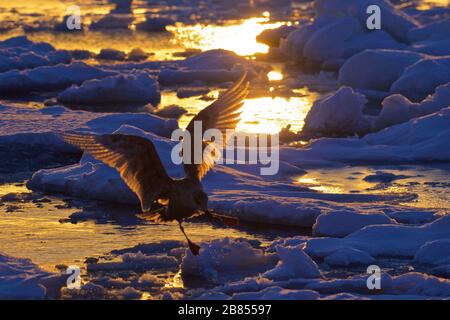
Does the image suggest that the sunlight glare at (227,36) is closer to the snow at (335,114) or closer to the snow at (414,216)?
the snow at (335,114)

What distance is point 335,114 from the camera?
14.9m

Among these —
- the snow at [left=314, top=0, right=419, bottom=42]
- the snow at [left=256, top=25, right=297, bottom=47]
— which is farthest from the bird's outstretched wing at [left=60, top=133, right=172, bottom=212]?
the snow at [left=256, top=25, right=297, bottom=47]

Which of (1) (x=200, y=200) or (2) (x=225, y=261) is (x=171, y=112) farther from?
(1) (x=200, y=200)

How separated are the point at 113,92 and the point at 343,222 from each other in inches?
349

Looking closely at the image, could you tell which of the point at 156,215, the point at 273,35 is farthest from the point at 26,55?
the point at 156,215

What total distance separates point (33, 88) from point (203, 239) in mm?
10287

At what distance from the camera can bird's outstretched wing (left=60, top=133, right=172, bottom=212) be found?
748 centimetres

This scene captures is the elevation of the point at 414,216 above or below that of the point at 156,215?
below

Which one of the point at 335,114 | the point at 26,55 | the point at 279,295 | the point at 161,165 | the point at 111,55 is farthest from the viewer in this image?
the point at 111,55

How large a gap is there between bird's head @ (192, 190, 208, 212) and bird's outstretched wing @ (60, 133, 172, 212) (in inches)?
9.7

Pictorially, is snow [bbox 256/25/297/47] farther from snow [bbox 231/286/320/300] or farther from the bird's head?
snow [bbox 231/286/320/300]

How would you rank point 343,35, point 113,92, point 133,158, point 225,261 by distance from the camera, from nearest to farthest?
point 133,158 → point 225,261 → point 113,92 → point 343,35
